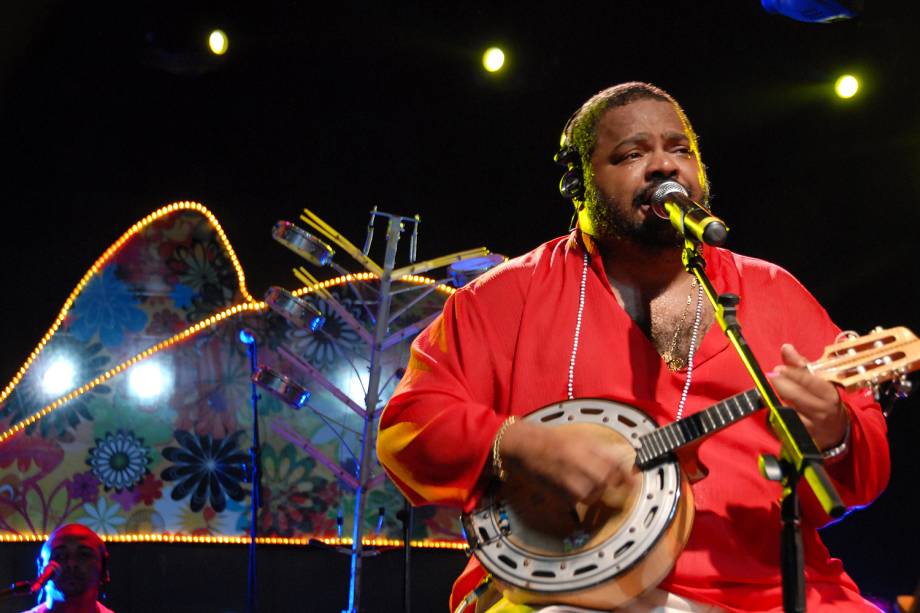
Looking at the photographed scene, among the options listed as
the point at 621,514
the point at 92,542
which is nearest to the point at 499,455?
the point at 621,514

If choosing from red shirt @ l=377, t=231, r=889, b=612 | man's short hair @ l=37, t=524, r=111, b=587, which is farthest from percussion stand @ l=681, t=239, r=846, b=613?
man's short hair @ l=37, t=524, r=111, b=587

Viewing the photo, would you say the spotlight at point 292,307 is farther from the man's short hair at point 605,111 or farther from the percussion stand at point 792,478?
the percussion stand at point 792,478

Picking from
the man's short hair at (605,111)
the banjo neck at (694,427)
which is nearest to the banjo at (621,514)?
the banjo neck at (694,427)

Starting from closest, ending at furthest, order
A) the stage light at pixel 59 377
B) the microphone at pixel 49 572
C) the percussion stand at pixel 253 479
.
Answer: the microphone at pixel 49 572 < the percussion stand at pixel 253 479 < the stage light at pixel 59 377

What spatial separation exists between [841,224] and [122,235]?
5.22 meters

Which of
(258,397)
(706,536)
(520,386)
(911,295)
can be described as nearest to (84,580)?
(258,397)

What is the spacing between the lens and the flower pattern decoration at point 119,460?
6.86 metres

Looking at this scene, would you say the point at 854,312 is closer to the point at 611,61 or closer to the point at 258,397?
the point at 611,61

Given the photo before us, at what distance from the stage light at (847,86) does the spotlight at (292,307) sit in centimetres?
400

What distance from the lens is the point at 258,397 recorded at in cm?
701

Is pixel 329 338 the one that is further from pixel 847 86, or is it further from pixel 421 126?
pixel 847 86

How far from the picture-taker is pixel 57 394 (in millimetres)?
6930

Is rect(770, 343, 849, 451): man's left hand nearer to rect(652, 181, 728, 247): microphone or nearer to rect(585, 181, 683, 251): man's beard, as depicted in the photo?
rect(652, 181, 728, 247): microphone

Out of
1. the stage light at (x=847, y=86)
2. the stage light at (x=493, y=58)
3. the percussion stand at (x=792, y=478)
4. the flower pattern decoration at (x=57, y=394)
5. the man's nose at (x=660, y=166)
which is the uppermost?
the stage light at (x=493, y=58)
